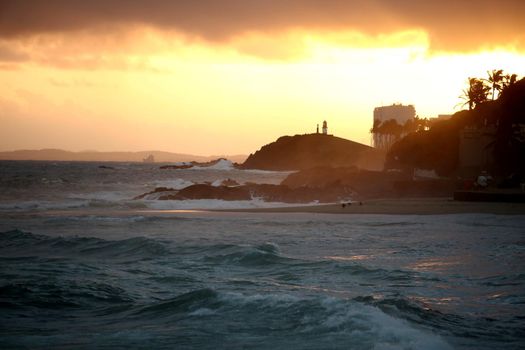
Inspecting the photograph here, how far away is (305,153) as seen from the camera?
500ft

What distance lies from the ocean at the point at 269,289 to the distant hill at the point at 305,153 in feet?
399

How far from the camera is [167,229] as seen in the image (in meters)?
19.8

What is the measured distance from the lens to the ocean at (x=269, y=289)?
271 inches

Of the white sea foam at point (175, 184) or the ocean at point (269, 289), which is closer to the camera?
the ocean at point (269, 289)

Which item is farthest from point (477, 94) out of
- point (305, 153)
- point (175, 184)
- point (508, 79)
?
point (305, 153)

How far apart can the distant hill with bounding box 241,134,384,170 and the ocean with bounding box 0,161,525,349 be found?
121755 mm

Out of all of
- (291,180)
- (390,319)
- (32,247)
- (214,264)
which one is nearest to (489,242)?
(214,264)

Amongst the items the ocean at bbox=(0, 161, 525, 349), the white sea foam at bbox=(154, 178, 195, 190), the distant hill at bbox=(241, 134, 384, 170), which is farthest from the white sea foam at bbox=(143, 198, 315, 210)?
the distant hill at bbox=(241, 134, 384, 170)

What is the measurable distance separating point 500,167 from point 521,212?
20463 millimetres

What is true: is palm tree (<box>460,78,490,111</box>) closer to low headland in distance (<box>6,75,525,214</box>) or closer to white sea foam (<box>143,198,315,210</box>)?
low headland in distance (<box>6,75,525,214</box>)

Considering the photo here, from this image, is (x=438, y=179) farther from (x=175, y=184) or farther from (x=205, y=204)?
(x=175, y=184)

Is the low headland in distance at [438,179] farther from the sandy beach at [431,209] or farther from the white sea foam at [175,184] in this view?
the white sea foam at [175,184]

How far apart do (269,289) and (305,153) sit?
14333cm

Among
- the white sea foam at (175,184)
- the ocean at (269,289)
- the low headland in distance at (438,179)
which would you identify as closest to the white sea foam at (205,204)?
the low headland in distance at (438,179)
